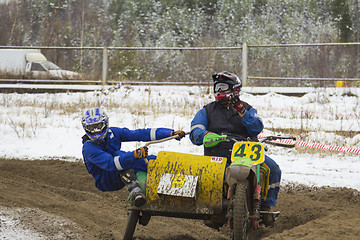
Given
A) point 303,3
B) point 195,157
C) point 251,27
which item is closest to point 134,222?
point 195,157

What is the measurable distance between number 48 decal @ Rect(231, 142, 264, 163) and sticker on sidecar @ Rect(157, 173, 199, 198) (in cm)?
52

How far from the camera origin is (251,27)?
68.3m

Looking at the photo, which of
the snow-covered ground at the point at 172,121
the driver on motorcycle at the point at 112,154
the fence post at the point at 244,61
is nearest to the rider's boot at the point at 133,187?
the driver on motorcycle at the point at 112,154

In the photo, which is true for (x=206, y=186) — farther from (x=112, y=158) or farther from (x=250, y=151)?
(x=112, y=158)

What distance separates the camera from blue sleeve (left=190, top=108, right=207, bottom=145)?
605 cm

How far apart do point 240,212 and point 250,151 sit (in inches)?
30.3

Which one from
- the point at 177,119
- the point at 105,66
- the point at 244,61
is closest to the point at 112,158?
the point at 177,119

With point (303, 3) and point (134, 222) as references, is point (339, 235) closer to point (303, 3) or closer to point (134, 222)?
point (134, 222)

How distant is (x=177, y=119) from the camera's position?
15.0m

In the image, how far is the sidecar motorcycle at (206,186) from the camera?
520 centimetres

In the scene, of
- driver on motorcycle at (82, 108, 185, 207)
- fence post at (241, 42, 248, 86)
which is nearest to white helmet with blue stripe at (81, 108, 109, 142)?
driver on motorcycle at (82, 108, 185, 207)

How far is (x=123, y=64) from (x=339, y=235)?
25921 mm

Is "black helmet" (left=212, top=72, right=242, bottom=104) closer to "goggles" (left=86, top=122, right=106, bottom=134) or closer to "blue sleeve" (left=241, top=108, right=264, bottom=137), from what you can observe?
"blue sleeve" (left=241, top=108, right=264, bottom=137)

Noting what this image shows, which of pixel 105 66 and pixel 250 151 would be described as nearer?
pixel 250 151
